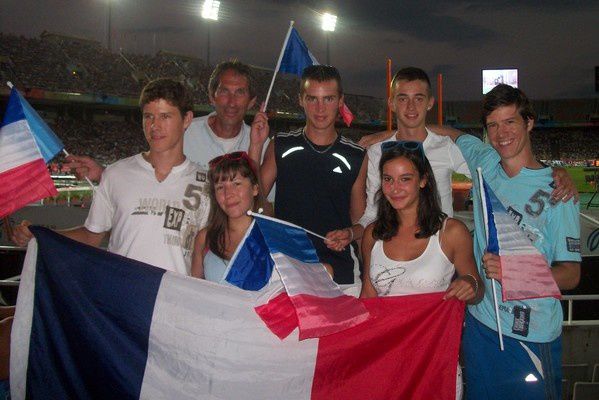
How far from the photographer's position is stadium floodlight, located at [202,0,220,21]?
28609 millimetres

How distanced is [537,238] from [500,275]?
0.33 meters

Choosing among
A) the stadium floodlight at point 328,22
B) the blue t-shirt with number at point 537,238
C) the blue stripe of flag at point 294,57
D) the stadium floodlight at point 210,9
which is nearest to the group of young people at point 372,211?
the blue t-shirt with number at point 537,238

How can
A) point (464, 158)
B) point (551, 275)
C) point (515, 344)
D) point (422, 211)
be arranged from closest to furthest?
point (551, 275)
point (515, 344)
point (422, 211)
point (464, 158)

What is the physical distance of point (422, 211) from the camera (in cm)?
313

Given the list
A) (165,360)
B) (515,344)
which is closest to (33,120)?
(165,360)

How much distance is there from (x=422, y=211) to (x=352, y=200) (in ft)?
2.28

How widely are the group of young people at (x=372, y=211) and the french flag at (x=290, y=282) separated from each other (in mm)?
224

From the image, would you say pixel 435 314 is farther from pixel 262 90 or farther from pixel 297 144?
pixel 262 90

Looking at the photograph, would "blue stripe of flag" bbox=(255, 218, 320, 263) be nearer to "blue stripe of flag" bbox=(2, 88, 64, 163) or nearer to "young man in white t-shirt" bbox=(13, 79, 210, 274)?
"young man in white t-shirt" bbox=(13, 79, 210, 274)

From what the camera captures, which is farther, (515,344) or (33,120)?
(33,120)

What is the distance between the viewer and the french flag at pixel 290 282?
8.73ft

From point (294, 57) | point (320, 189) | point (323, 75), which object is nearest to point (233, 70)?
point (294, 57)

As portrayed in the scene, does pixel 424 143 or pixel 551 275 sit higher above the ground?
pixel 424 143

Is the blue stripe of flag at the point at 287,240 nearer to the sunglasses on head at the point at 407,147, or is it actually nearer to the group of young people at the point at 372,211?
the group of young people at the point at 372,211
